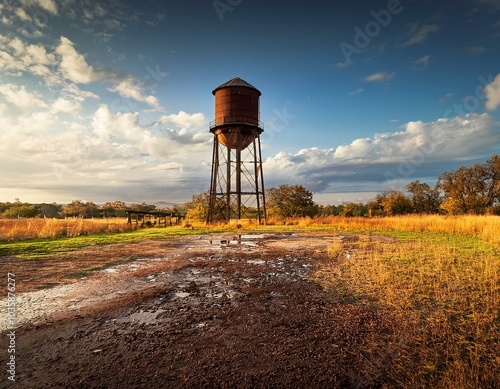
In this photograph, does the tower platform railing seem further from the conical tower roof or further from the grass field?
the grass field

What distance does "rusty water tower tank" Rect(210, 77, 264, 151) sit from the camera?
2378 cm

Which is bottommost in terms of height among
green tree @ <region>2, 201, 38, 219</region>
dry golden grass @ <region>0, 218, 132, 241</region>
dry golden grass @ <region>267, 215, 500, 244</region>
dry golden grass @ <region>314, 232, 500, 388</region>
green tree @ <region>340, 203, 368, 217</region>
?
dry golden grass @ <region>314, 232, 500, 388</region>

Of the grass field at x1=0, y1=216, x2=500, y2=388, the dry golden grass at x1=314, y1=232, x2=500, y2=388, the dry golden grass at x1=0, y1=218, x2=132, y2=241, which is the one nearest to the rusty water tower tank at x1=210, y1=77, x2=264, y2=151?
the dry golden grass at x1=0, y1=218, x2=132, y2=241

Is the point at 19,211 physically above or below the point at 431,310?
above

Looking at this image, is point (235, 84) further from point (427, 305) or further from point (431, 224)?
point (427, 305)

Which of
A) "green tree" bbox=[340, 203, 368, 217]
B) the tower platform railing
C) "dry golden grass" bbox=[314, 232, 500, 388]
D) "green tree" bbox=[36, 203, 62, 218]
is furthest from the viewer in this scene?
"green tree" bbox=[36, 203, 62, 218]

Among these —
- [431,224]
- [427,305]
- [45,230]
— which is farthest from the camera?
[431,224]

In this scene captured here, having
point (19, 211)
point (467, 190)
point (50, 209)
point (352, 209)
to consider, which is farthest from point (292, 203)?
point (50, 209)

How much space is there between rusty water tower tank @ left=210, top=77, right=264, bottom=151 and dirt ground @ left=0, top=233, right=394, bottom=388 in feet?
59.4

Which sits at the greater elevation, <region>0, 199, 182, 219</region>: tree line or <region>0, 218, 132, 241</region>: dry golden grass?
<region>0, 199, 182, 219</region>: tree line

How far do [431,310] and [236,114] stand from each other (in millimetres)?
21475

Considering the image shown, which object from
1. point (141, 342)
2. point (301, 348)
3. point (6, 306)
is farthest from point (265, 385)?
point (6, 306)

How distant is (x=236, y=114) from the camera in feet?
78.1

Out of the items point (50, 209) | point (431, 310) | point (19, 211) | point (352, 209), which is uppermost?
point (50, 209)
